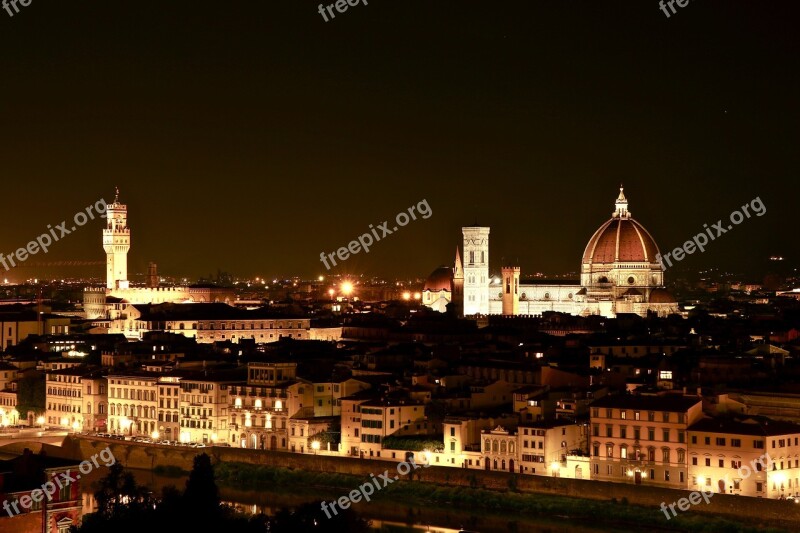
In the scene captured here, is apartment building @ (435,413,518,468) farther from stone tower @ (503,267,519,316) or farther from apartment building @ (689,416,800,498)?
stone tower @ (503,267,519,316)

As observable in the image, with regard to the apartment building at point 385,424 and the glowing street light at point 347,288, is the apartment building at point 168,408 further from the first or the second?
the glowing street light at point 347,288

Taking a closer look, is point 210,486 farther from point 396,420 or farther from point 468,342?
point 468,342

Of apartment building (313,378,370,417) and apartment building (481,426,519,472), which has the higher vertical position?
apartment building (313,378,370,417)

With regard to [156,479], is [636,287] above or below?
above

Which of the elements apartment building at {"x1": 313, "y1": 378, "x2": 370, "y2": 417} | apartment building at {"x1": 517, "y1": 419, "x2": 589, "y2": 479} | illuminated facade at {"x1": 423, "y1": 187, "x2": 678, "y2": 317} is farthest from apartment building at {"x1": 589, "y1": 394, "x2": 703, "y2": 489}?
illuminated facade at {"x1": 423, "y1": 187, "x2": 678, "y2": 317}

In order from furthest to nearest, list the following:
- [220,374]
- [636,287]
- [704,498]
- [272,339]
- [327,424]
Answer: [636,287] → [272,339] → [220,374] → [327,424] → [704,498]

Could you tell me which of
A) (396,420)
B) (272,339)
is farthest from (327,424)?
(272,339)

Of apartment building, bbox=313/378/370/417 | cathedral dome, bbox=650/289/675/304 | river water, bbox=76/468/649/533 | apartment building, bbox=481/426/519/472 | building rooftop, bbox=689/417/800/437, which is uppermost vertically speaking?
cathedral dome, bbox=650/289/675/304

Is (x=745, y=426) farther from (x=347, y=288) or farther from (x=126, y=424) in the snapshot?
(x=347, y=288)
